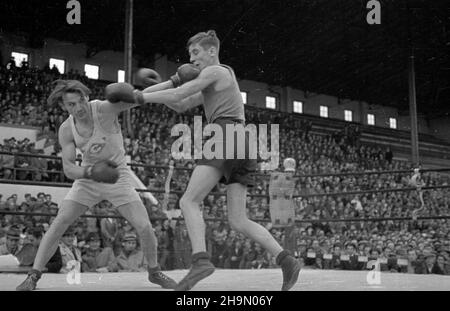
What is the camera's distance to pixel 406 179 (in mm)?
15078

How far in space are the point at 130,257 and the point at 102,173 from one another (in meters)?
3.54

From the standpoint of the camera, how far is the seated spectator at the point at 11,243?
6.12m

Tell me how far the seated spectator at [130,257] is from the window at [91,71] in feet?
35.6

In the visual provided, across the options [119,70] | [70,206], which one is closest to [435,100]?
[119,70]

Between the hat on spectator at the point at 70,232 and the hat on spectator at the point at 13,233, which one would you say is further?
the hat on spectator at the point at 70,232

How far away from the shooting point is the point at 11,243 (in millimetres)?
6145

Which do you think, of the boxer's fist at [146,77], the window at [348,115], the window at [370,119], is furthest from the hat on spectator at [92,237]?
the window at [370,119]

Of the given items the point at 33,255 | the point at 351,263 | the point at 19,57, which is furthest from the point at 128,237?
the point at 19,57

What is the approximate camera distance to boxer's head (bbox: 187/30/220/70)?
10.2 ft

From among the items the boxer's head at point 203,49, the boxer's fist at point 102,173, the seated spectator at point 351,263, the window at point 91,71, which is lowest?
the seated spectator at point 351,263

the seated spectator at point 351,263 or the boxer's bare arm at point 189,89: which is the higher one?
the boxer's bare arm at point 189,89

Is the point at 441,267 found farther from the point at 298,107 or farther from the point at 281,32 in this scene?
the point at 298,107

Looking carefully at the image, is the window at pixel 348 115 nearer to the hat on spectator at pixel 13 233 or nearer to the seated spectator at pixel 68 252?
the seated spectator at pixel 68 252
